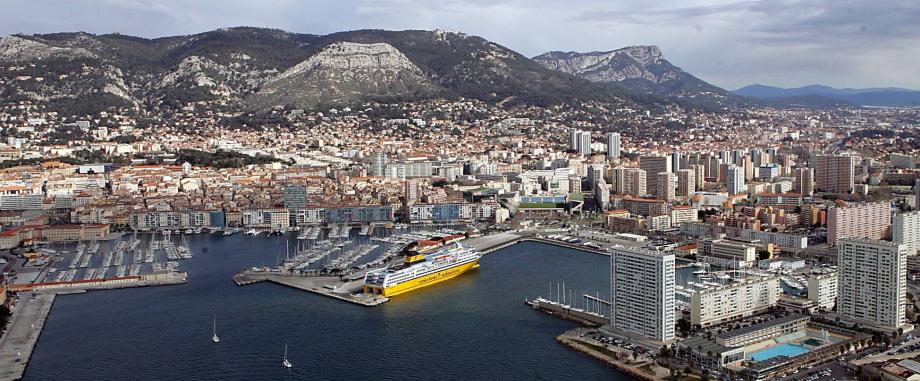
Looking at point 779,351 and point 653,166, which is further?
point 653,166

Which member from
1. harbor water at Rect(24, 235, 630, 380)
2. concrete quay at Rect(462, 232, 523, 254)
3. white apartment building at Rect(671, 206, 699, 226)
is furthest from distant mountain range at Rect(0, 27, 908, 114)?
harbor water at Rect(24, 235, 630, 380)

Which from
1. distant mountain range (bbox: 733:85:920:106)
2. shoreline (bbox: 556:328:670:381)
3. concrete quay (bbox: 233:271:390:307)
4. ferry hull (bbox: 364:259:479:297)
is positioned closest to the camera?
shoreline (bbox: 556:328:670:381)

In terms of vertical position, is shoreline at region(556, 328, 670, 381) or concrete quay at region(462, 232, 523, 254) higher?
concrete quay at region(462, 232, 523, 254)

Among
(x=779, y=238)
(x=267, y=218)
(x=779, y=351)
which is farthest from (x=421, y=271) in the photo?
(x=267, y=218)

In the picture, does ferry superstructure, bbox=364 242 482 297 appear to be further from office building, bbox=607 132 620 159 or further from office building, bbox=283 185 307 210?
office building, bbox=607 132 620 159

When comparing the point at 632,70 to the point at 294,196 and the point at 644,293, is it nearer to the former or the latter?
the point at 294,196

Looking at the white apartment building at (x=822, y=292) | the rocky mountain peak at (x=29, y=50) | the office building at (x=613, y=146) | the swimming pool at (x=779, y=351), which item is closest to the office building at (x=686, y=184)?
the office building at (x=613, y=146)

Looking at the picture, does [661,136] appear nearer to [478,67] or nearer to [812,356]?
[478,67]
